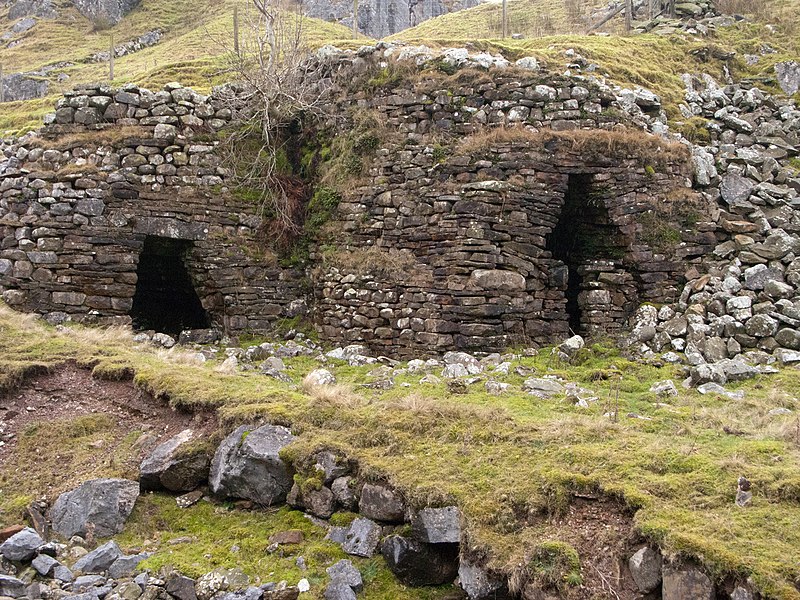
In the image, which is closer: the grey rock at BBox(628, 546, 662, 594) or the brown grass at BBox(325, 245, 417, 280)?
the grey rock at BBox(628, 546, 662, 594)

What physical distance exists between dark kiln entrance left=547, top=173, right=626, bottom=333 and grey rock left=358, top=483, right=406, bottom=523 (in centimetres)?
689

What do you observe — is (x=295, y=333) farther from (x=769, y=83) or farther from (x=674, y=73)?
(x=769, y=83)

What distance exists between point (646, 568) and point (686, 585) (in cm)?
27

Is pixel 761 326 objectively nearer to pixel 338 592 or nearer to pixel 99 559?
pixel 338 592

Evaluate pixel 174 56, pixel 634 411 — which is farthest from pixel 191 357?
pixel 174 56

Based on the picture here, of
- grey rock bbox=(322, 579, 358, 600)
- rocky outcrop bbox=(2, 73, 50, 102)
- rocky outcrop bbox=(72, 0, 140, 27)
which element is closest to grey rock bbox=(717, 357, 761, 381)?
grey rock bbox=(322, 579, 358, 600)

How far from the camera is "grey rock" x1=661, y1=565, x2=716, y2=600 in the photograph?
4230 millimetres

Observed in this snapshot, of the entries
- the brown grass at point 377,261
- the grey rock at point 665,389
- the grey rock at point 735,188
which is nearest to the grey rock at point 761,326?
the grey rock at point 665,389

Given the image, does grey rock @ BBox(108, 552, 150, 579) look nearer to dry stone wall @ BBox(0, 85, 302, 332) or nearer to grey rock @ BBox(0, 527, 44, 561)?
grey rock @ BBox(0, 527, 44, 561)

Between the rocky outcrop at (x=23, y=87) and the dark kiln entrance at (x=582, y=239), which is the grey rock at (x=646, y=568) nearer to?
the dark kiln entrance at (x=582, y=239)

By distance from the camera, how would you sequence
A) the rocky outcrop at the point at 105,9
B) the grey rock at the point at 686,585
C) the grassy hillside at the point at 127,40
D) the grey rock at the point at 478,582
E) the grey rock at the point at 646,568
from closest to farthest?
1. the grey rock at the point at 686,585
2. the grey rock at the point at 646,568
3. the grey rock at the point at 478,582
4. the grassy hillside at the point at 127,40
5. the rocky outcrop at the point at 105,9

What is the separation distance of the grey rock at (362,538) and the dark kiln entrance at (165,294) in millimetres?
8282

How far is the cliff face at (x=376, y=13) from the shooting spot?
45594 mm

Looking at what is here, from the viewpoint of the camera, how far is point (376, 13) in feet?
153
